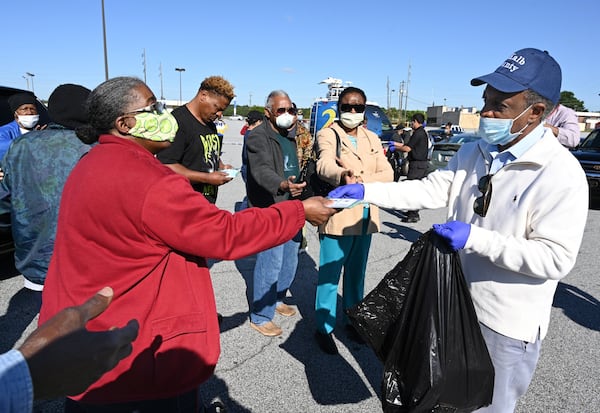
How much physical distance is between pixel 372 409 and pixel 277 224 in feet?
5.83

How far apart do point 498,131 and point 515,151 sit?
13cm

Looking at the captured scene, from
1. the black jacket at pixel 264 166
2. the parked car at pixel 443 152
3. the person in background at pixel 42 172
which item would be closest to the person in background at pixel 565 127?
the black jacket at pixel 264 166

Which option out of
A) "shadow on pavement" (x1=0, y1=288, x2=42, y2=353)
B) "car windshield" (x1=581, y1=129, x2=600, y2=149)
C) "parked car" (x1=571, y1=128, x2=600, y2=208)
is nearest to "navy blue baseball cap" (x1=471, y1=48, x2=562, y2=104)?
"shadow on pavement" (x1=0, y1=288, x2=42, y2=353)

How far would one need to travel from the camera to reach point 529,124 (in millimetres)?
1873

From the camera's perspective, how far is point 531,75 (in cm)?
177

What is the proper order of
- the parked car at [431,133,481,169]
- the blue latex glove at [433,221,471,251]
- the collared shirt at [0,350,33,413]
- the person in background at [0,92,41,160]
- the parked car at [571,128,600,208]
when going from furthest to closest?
the parked car at [431,133,481,169], the parked car at [571,128,600,208], the person in background at [0,92,41,160], the blue latex glove at [433,221,471,251], the collared shirt at [0,350,33,413]

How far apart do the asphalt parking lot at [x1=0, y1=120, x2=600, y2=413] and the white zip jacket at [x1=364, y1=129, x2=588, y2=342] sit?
1.39m

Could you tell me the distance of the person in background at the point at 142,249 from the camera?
1415 mm

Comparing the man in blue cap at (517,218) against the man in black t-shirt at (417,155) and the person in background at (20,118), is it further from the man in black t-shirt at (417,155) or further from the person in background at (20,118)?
the man in black t-shirt at (417,155)

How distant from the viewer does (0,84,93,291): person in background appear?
286 cm

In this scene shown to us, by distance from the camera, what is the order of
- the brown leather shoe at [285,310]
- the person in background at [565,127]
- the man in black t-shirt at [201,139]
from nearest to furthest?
the man in black t-shirt at [201,139] → the brown leather shoe at [285,310] → the person in background at [565,127]

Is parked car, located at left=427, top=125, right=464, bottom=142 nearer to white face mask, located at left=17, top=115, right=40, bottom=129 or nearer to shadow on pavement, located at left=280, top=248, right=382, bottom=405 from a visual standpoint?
shadow on pavement, located at left=280, top=248, right=382, bottom=405

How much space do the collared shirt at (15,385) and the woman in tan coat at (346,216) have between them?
2.60m

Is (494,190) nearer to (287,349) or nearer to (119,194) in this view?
(119,194)
